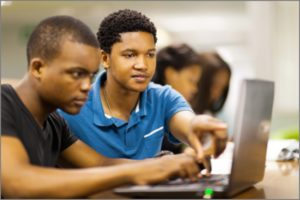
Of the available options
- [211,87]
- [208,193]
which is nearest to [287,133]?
[211,87]

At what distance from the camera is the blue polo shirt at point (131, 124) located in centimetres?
106

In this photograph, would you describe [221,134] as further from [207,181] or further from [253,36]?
[253,36]

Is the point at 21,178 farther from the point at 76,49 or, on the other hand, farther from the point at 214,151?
the point at 214,151

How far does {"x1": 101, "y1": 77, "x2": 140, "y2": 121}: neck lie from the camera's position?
1.08 metres

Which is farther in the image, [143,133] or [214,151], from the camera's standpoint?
[143,133]

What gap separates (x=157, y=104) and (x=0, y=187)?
1.74 ft

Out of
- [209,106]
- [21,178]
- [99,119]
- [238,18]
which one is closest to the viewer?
[21,178]

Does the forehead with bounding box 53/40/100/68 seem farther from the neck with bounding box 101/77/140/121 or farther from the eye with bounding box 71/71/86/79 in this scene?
the neck with bounding box 101/77/140/121

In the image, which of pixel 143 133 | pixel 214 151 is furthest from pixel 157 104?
pixel 214 151

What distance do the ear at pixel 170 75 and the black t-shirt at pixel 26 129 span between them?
3.00 feet

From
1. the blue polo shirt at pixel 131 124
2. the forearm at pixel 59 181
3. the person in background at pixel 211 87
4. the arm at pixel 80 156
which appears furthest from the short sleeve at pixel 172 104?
the person in background at pixel 211 87

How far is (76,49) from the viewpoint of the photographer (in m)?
0.71

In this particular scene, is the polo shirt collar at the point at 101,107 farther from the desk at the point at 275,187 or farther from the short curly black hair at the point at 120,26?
the desk at the point at 275,187

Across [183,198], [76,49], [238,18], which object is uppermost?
[238,18]
